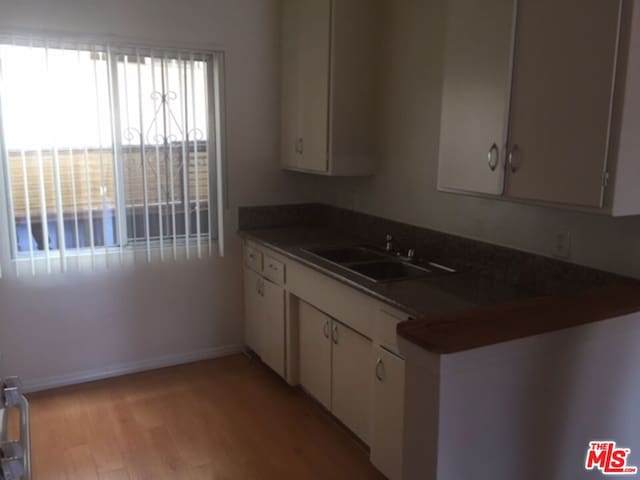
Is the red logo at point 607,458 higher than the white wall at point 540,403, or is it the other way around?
the white wall at point 540,403

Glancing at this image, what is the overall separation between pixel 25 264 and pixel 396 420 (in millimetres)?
2301

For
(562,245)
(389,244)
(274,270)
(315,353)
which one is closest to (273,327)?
(274,270)

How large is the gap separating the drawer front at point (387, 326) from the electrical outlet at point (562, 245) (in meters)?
0.71

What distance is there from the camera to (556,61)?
1.85 m

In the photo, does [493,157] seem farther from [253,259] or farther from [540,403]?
[253,259]

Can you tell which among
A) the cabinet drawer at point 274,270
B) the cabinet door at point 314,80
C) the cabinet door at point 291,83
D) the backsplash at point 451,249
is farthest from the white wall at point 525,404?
the cabinet door at point 291,83

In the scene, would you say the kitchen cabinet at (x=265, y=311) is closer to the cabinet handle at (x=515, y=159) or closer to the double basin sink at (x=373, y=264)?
the double basin sink at (x=373, y=264)

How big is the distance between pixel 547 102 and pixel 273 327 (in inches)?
83.6

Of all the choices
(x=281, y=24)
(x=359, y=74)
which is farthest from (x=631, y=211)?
(x=281, y=24)

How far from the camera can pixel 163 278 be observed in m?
3.64

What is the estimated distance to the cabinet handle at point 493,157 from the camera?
6.92 ft

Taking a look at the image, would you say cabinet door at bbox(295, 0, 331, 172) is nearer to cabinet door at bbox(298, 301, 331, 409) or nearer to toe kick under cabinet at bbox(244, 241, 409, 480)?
toe kick under cabinet at bbox(244, 241, 409, 480)

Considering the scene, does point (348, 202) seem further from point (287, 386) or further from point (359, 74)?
point (287, 386)

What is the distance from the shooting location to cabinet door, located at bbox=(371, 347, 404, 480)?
2271 mm
